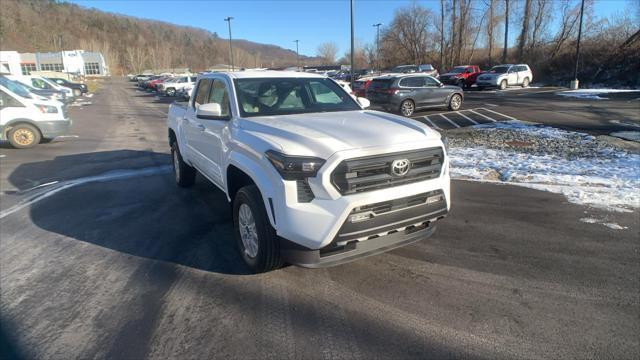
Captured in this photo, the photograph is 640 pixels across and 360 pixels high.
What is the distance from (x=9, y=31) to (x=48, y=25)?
23533mm

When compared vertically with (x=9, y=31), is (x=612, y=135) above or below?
below

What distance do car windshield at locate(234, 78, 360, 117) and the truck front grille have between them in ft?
5.14

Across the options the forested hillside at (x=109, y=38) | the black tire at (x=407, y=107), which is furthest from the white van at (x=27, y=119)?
the forested hillside at (x=109, y=38)

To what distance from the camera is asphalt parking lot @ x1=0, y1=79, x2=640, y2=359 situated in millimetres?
2791

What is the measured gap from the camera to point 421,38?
63844mm

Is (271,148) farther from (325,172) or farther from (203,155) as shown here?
(203,155)

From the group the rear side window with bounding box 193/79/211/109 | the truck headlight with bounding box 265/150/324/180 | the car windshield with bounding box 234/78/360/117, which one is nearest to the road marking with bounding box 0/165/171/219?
the rear side window with bounding box 193/79/211/109

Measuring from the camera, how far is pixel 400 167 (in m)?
3.28

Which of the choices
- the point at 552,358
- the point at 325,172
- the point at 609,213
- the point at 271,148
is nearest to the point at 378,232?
the point at 325,172

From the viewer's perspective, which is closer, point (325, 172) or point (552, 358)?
point (552, 358)

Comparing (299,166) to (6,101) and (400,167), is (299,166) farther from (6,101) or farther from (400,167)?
(6,101)

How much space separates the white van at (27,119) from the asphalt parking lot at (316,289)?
6223mm

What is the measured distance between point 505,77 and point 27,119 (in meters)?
29.6

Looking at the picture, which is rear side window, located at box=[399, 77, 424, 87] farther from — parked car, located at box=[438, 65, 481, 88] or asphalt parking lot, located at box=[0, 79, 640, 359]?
parked car, located at box=[438, 65, 481, 88]
